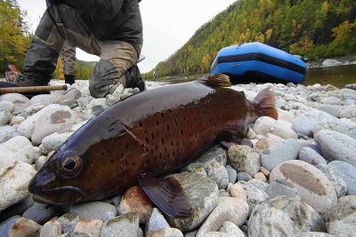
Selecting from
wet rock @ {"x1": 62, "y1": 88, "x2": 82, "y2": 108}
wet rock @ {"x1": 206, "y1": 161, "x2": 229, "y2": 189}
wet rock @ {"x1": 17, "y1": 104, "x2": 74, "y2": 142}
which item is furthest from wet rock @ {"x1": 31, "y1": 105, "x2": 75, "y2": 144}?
wet rock @ {"x1": 206, "y1": 161, "x2": 229, "y2": 189}

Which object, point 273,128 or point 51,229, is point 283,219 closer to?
point 51,229

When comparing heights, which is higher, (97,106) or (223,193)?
(97,106)

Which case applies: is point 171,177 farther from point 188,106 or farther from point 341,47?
point 341,47

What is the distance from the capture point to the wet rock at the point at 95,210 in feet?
6.70

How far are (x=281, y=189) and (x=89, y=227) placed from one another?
1341 mm

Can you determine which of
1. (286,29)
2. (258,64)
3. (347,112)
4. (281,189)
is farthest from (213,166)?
(286,29)

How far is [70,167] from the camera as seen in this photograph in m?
2.00

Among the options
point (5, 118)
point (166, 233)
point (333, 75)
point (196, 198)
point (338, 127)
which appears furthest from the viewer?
point (333, 75)

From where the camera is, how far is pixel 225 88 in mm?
3408

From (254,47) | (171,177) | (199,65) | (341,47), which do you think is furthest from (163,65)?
(171,177)

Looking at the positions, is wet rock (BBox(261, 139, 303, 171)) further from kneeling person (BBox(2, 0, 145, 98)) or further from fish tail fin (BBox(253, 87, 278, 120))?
kneeling person (BBox(2, 0, 145, 98))

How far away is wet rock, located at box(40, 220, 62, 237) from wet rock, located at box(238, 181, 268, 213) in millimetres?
1243

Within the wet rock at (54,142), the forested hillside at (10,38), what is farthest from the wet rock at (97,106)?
the forested hillside at (10,38)

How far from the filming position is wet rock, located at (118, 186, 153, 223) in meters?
2.04
